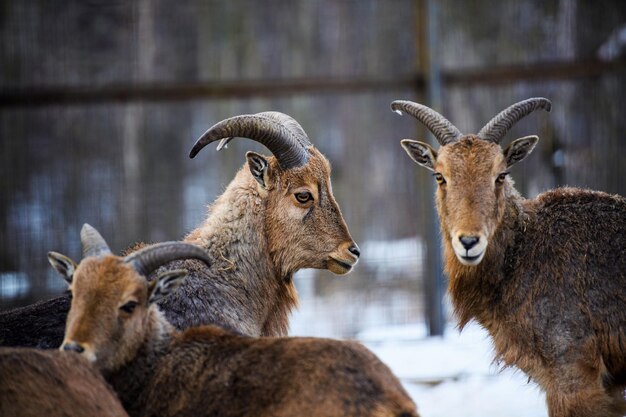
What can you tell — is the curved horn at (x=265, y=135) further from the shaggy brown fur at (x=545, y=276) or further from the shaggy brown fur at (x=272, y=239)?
the shaggy brown fur at (x=545, y=276)

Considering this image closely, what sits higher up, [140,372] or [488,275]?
[488,275]

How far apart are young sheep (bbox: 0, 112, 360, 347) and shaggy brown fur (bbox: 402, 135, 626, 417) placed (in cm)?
108

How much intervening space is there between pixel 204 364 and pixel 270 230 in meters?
2.45

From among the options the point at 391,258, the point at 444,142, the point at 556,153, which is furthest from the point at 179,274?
the point at 556,153

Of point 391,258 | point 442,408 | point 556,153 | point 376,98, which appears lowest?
point 442,408

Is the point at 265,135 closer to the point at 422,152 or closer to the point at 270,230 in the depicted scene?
the point at 270,230

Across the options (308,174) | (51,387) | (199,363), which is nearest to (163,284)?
(199,363)

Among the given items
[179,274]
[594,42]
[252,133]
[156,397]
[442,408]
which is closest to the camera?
[156,397]

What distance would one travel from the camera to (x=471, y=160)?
7852 mm

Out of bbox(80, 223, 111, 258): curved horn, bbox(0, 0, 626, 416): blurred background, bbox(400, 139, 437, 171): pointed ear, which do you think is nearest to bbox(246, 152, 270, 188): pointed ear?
bbox(400, 139, 437, 171): pointed ear

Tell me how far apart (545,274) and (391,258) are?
6.23 metres

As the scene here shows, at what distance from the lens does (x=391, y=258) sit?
→ 45.3 ft

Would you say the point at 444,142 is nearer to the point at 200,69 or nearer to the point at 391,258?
the point at 391,258

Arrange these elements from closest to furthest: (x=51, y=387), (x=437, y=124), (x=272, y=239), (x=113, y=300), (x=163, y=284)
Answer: (x=51, y=387) → (x=113, y=300) → (x=163, y=284) → (x=272, y=239) → (x=437, y=124)
